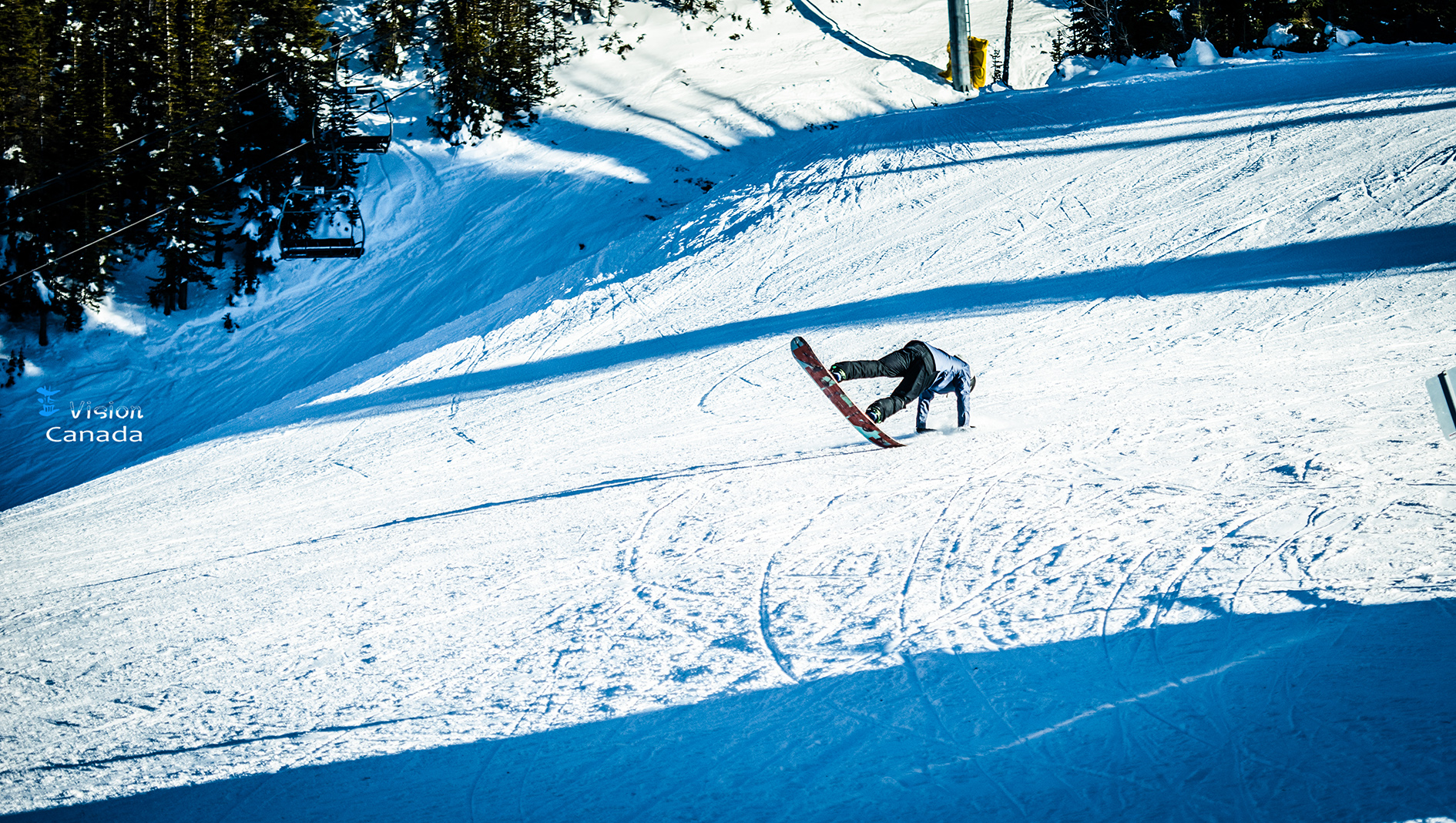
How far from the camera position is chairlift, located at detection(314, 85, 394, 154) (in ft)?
51.8

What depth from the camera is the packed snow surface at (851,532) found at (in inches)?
119

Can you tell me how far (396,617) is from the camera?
4.57m

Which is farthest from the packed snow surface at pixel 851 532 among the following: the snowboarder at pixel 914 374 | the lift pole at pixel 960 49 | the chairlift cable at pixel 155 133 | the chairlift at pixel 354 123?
the chairlift cable at pixel 155 133

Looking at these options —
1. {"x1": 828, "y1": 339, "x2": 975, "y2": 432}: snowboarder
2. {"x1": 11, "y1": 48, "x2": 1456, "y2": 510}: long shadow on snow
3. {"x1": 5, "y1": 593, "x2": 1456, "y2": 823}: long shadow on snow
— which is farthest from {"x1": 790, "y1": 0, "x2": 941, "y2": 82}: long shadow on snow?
{"x1": 5, "y1": 593, "x2": 1456, "y2": 823}: long shadow on snow

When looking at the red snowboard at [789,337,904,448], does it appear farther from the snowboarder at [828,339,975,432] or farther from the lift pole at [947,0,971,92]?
the lift pole at [947,0,971,92]

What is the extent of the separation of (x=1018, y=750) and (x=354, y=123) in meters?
23.0

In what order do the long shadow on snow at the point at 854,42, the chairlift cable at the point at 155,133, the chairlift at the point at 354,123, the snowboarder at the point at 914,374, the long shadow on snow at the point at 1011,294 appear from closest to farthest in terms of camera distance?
1. the snowboarder at the point at 914,374
2. the long shadow on snow at the point at 1011,294
3. the chairlift at the point at 354,123
4. the chairlift cable at the point at 155,133
5. the long shadow on snow at the point at 854,42

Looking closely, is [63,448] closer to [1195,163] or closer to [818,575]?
[818,575]

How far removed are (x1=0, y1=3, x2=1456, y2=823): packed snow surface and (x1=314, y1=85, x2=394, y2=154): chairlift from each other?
3839mm

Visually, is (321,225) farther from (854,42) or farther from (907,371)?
(907,371)

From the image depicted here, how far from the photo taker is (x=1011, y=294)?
400 inches

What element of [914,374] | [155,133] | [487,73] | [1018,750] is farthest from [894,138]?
[155,133]

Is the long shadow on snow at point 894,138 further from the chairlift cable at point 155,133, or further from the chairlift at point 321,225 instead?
the chairlift cable at point 155,133

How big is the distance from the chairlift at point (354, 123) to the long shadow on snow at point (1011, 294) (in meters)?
6.19
